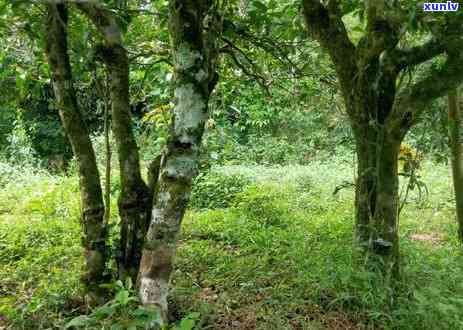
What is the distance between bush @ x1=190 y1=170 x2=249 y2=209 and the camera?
21.8 feet

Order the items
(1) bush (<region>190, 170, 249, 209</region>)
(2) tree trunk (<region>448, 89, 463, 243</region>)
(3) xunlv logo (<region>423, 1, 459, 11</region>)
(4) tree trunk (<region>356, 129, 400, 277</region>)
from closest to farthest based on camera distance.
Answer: (3) xunlv logo (<region>423, 1, 459, 11</region>) < (4) tree trunk (<region>356, 129, 400, 277</region>) < (2) tree trunk (<region>448, 89, 463, 243</region>) < (1) bush (<region>190, 170, 249, 209</region>)

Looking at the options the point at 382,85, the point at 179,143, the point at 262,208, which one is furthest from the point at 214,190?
the point at 179,143

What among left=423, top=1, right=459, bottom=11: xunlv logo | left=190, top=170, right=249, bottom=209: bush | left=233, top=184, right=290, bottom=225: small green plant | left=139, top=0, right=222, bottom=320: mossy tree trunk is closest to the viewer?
left=139, top=0, right=222, bottom=320: mossy tree trunk

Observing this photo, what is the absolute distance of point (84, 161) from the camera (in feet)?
9.50

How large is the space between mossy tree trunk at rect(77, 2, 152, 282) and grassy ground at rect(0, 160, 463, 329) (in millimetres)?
522

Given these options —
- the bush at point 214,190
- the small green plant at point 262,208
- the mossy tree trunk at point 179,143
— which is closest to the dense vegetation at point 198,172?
the mossy tree trunk at point 179,143

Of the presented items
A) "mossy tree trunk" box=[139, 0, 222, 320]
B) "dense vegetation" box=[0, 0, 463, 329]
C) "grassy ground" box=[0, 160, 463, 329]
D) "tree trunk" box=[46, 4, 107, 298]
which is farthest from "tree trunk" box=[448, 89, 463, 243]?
"tree trunk" box=[46, 4, 107, 298]

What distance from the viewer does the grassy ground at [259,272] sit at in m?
2.94

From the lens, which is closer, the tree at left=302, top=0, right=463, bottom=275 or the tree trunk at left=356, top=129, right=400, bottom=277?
the tree at left=302, top=0, right=463, bottom=275

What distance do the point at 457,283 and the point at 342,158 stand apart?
7.73 metres

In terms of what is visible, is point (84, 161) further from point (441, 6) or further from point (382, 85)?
point (441, 6)

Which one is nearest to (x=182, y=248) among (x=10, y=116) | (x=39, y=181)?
(x=39, y=181)

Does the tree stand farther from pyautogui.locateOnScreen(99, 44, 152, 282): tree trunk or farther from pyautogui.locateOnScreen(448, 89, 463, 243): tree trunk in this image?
pyautogui.locateOnScreen(448, 89, 463, 243): tree trunk

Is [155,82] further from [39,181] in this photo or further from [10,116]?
[10,116]
